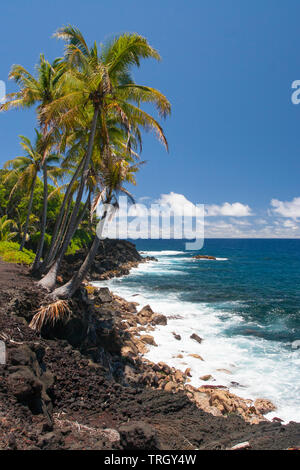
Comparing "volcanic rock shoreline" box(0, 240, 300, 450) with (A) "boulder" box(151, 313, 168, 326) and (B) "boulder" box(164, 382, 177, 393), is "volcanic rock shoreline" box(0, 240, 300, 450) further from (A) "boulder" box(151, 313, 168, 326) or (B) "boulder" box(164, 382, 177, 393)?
(A) "boulder" box(151, 313, 168, 326)

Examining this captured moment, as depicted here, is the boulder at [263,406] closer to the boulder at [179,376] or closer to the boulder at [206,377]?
the boulder at [206,377]

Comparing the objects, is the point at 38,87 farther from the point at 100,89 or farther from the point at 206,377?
the point at 206,377

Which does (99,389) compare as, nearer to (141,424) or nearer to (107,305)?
(141,424)

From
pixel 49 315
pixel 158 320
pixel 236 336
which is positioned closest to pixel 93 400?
pixel 49 315

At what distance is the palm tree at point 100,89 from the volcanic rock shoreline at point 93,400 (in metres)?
2.83

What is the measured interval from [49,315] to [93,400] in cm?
260

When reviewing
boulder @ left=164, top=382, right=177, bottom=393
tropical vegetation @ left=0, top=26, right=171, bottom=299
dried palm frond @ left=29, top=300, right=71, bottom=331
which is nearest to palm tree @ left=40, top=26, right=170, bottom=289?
tropical vegetation @ left=0, top=26, right=171, bottom=299

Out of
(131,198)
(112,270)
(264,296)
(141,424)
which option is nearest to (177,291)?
(264,296)

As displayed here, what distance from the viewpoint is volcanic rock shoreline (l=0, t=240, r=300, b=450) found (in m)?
3.74

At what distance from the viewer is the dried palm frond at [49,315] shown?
265 inches

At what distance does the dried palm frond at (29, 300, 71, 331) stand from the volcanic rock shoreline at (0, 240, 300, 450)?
17 centimetres

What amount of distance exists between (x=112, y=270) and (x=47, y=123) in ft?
92.9

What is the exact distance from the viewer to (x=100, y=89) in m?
9.68

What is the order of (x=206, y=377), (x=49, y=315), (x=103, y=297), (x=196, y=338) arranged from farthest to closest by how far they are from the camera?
1. (x=103, y=297)
2. (x=196, y=338)
3. (x=206, y=377)
4. (x=49, y=315)
